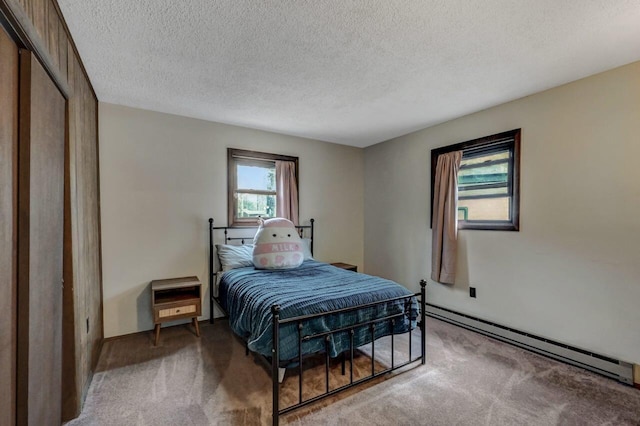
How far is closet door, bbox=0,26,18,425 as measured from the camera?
1102 mm

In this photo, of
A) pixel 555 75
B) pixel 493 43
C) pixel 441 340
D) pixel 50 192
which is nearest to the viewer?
pixel 50 192

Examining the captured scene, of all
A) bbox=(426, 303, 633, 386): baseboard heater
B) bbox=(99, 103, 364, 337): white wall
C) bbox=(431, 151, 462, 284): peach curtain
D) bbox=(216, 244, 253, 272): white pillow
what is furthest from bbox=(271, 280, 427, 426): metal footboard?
bbox=(99, 103, 364, 337): white wall

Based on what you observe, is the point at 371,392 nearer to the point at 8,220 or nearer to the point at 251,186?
the point at 8,220

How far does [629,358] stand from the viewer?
2174mm

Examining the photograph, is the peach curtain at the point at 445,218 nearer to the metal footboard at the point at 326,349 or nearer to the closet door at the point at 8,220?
the metal footboard at the point at 326,349

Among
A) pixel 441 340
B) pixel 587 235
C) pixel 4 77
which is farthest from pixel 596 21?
pixel 4 77

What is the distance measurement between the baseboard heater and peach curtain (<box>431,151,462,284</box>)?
465 mm

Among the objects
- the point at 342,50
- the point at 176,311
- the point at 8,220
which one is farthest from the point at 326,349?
the point at 342,50

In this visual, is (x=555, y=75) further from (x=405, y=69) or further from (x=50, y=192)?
(x=50, y=192)

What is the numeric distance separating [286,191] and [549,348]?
329cm

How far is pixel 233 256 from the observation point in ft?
10.8

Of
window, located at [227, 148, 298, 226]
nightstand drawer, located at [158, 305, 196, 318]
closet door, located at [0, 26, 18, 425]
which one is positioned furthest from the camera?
window, located at [227, 148, 298, 226]

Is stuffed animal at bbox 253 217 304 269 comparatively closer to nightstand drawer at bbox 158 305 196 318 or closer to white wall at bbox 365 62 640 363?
nightstand drawer at bbox 158 305 196 318

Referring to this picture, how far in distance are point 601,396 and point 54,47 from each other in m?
4.11
